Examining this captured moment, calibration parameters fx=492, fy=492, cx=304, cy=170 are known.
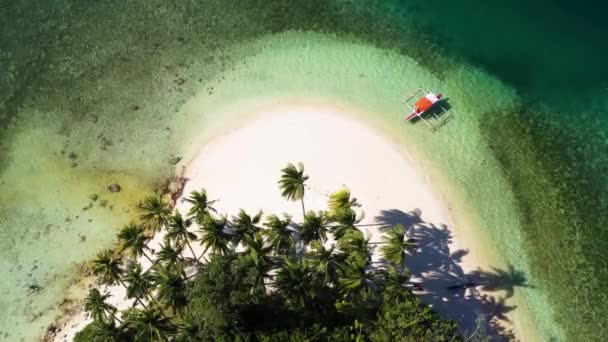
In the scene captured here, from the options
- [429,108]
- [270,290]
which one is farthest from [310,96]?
[270,290]

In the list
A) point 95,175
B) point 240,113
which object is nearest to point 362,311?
point 240,113

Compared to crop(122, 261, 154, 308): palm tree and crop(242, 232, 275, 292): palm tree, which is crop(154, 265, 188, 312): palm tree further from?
crop(242, 232, 275, 292): palm tree

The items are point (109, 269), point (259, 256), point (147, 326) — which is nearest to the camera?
point (147, 326)

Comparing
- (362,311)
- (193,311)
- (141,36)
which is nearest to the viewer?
(193,311)

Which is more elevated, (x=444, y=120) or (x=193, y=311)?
(x=444, y=120)

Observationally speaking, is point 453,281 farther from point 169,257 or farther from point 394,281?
point 169,257

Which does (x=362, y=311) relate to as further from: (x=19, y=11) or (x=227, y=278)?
(x=19, y=11)

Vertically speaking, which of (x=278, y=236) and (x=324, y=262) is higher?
(x=278, y=236)
